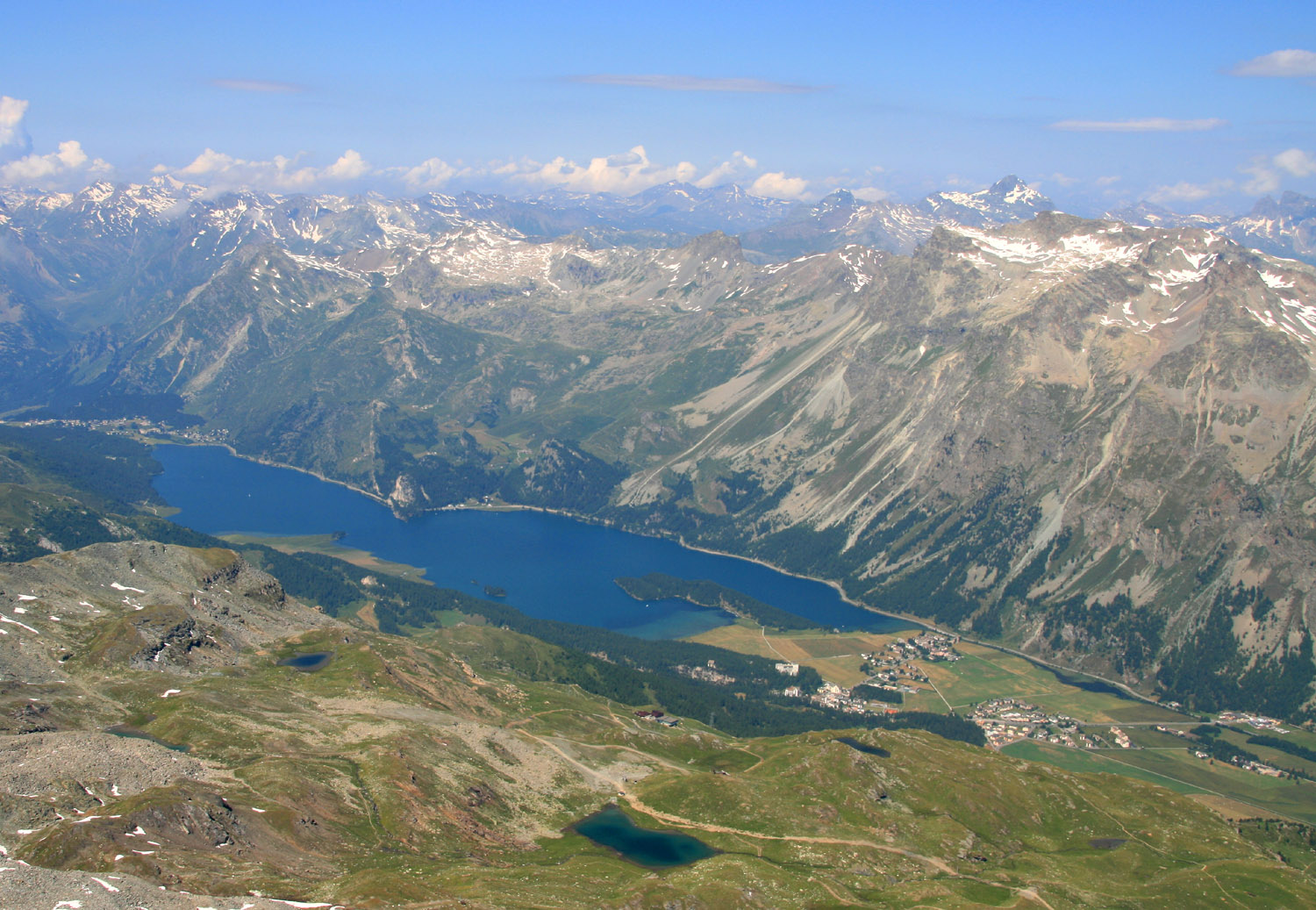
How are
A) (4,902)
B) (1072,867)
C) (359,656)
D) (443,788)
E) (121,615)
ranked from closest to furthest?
(4,902)
(443,788)
(1072,867)
(121,615)
(359,656)

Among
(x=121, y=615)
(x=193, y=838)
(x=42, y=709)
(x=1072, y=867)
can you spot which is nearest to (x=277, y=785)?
(x=193, y=838)

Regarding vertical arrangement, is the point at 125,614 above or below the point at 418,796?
above

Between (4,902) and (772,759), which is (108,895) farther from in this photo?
(772,759)

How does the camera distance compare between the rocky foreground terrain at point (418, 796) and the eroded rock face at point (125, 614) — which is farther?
the eroded rock face at point (125, 614)

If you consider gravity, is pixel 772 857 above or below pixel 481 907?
below

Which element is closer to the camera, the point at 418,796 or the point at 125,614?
the point at 418,796

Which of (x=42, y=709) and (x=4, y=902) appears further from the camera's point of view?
(x=42, y=709)

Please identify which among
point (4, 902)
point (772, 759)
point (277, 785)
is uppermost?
point (4, 902)

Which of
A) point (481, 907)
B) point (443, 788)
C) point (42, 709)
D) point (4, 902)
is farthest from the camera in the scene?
point (443, 788)

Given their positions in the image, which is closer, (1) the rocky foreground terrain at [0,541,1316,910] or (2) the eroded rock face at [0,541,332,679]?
(1) the rocky foreground terrain at [0,541,1316,910]
